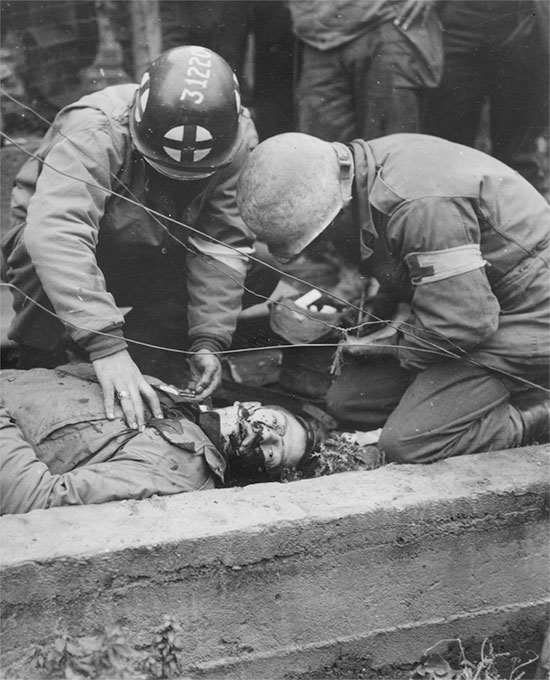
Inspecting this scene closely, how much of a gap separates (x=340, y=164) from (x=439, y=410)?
1167mm

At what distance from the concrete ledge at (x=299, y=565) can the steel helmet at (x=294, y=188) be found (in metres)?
0.99

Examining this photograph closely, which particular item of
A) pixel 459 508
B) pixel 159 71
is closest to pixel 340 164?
pixel 159 71

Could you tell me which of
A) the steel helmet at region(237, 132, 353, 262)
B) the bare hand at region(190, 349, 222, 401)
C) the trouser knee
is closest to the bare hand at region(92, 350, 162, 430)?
the bare hand at region(190, 349, 222, 401)

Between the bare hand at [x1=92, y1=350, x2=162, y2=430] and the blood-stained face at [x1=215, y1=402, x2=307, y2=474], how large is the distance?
1.17 ft

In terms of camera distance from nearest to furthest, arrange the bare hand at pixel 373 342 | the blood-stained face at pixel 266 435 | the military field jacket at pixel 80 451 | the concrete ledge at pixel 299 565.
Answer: the concrete ledge at pixel 299 565 → the military field jacket at pixel 80 451 → the blood-stained face at pixel 266 435 → the bare hand at pixel 373 342

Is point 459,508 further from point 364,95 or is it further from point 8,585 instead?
point 364,95

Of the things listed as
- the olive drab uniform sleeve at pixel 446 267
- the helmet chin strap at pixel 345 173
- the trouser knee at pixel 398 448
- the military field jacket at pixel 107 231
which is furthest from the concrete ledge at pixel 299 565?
the helmet chin strap at pixel 345 173

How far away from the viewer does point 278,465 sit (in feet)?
12.4

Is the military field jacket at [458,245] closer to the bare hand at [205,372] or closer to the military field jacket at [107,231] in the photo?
the military field jacket at [107,231]

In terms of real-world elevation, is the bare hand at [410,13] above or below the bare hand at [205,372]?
above

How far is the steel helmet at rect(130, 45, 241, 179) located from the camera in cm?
356

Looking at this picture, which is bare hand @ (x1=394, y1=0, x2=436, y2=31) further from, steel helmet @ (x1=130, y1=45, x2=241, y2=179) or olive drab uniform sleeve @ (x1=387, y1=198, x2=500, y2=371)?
olive drab uniform sleeve @ (x1=387, y1=198, x2=500, y2=371)

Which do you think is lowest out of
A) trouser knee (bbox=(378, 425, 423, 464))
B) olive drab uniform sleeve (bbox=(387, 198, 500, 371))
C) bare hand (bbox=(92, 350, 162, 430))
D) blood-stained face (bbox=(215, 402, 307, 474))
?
trouser knee (bbox=(378, 425, 423, 464))

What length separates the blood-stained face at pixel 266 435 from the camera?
370 cm
